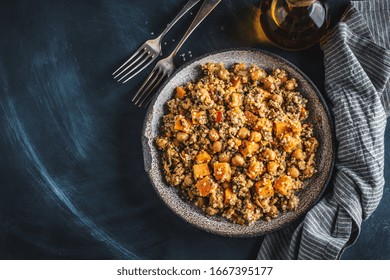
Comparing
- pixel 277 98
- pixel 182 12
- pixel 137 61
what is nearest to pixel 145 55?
pixel 137 61

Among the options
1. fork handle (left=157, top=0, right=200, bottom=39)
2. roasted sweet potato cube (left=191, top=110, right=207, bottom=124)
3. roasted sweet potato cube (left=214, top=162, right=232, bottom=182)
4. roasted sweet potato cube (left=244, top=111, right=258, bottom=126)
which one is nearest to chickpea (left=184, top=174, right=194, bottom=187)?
roasted sweet potato cube (left=214, top=162, right=232, bottom=182)

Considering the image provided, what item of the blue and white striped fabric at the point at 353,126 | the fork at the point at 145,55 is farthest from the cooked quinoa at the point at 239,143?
the fork at the point at 145,55

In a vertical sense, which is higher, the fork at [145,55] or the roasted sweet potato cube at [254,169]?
the fork at [145,55]

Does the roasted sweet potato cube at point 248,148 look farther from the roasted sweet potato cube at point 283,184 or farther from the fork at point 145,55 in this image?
the fork at point 145,55

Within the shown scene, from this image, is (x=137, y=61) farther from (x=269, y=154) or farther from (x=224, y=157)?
(x=269, y=154)

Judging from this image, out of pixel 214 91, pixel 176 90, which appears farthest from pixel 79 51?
pixel 214 91

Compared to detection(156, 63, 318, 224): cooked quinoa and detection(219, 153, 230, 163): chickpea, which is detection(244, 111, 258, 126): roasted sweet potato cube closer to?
detection(156, 63, 318, 224): cooked quinoa
